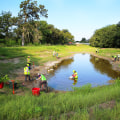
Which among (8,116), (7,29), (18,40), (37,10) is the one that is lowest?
(8,116)

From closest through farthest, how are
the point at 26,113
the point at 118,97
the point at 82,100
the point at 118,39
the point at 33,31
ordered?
the point at 26,113 < the point at 82,100 < the point at 118,97 < the point at 33,31 < the point at 118,39

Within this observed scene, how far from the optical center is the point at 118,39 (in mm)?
60281

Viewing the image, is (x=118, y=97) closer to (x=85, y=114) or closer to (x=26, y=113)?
(x=85, y=114)

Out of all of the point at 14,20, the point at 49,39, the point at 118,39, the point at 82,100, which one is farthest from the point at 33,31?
the point at 82,100

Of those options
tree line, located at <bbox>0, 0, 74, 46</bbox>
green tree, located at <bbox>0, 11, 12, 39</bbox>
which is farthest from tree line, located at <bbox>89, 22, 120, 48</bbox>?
green tree, located at <bbox>0, 11, 12, 39</bbox>

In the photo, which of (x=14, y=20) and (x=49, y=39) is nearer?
(x=14, y=20)

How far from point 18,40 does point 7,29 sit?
21.3 feet

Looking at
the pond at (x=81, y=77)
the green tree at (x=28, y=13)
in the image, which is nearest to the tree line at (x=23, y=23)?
the green tree at (x=28, y=13)

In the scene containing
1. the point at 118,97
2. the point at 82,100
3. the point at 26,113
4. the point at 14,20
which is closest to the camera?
the point at 26,113

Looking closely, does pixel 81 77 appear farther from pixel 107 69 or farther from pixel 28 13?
pixel 28 13

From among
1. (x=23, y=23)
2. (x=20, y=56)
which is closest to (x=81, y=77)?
(x=20, y=56)

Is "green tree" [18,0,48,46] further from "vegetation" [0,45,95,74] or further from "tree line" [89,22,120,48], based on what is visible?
"tree line" [89,22,120,48]

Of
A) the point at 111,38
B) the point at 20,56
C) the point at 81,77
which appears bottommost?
the point at 81,77

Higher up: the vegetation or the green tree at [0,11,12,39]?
the green tree at [0,11,12,39]
